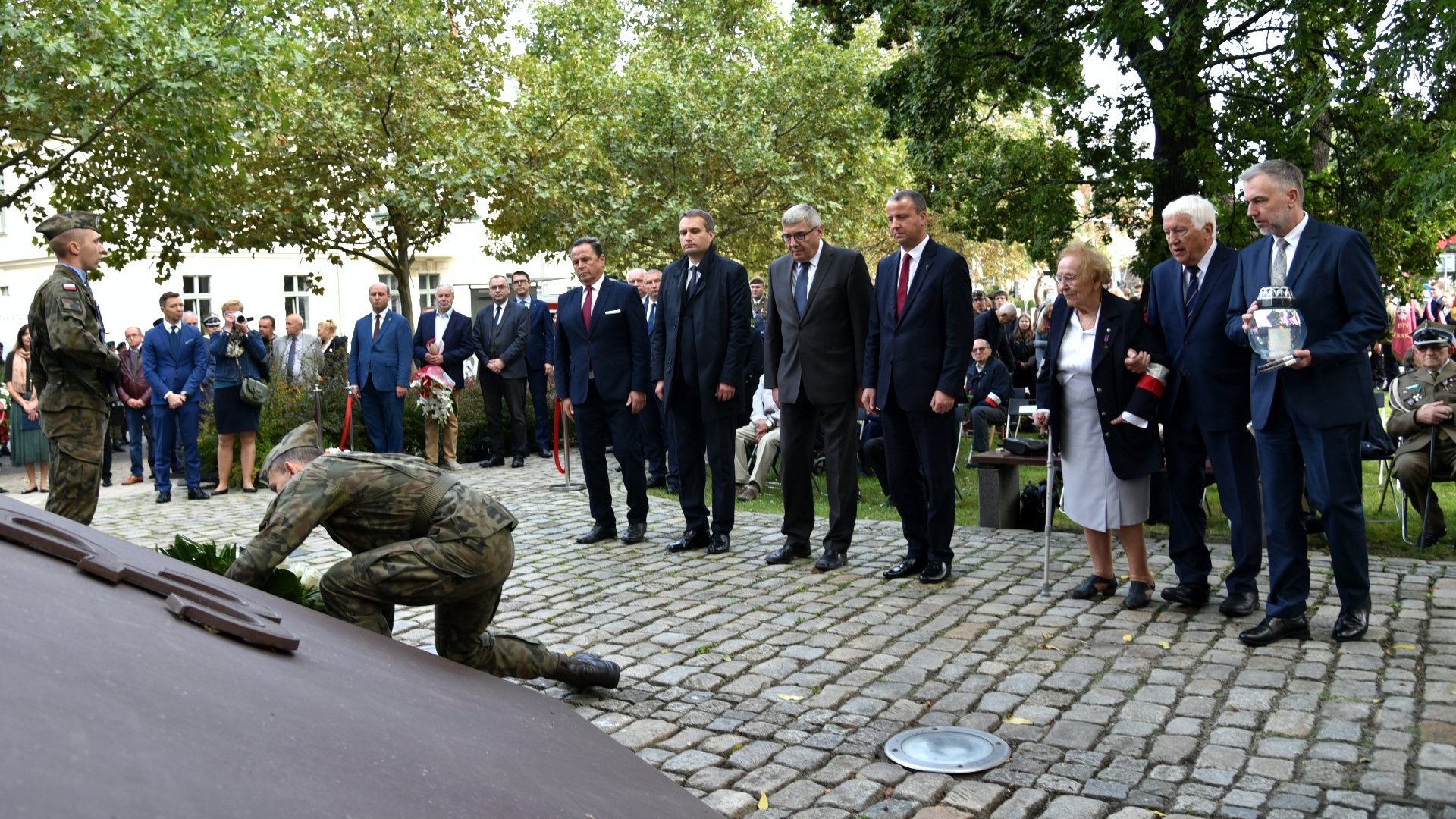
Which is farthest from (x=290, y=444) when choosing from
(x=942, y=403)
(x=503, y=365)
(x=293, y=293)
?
(x=293, y=293)

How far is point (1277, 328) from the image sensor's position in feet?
19.2

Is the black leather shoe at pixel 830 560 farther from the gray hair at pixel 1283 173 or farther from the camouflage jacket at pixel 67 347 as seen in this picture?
the camouflage jacket at pixel 67 347

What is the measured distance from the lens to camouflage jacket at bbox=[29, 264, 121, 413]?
25.2ft

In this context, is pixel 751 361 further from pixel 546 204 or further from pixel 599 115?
pixel 599 115

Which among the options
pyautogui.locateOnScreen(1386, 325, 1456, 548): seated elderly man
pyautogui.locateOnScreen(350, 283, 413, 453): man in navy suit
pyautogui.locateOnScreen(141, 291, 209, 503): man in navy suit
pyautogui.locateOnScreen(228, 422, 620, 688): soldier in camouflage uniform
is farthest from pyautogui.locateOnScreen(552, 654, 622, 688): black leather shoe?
pyautogui.locateOnScreen(350, 283, 413, 453): man in navy suit

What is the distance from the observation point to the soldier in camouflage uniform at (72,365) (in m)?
7.67

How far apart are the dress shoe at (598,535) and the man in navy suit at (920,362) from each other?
98.0 inches

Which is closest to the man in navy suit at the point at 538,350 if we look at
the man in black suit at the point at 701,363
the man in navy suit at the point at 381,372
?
the man in navy suit at the point at 381,372

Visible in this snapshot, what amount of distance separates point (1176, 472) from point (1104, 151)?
7.63m

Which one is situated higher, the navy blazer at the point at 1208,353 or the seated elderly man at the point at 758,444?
the navy blazer at the point at 1208,353

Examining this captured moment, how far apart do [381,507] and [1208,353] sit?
4.21 metres

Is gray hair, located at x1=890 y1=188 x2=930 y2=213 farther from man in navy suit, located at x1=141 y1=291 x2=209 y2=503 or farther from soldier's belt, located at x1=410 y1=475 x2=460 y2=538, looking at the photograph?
man in navy suit, located at x1=141 y1=291 x2=209 y2=503

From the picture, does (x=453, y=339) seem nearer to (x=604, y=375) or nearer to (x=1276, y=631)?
(x=604, y=375)

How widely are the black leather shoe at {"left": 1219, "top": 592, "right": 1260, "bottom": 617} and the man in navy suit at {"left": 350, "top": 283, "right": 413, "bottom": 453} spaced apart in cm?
963
